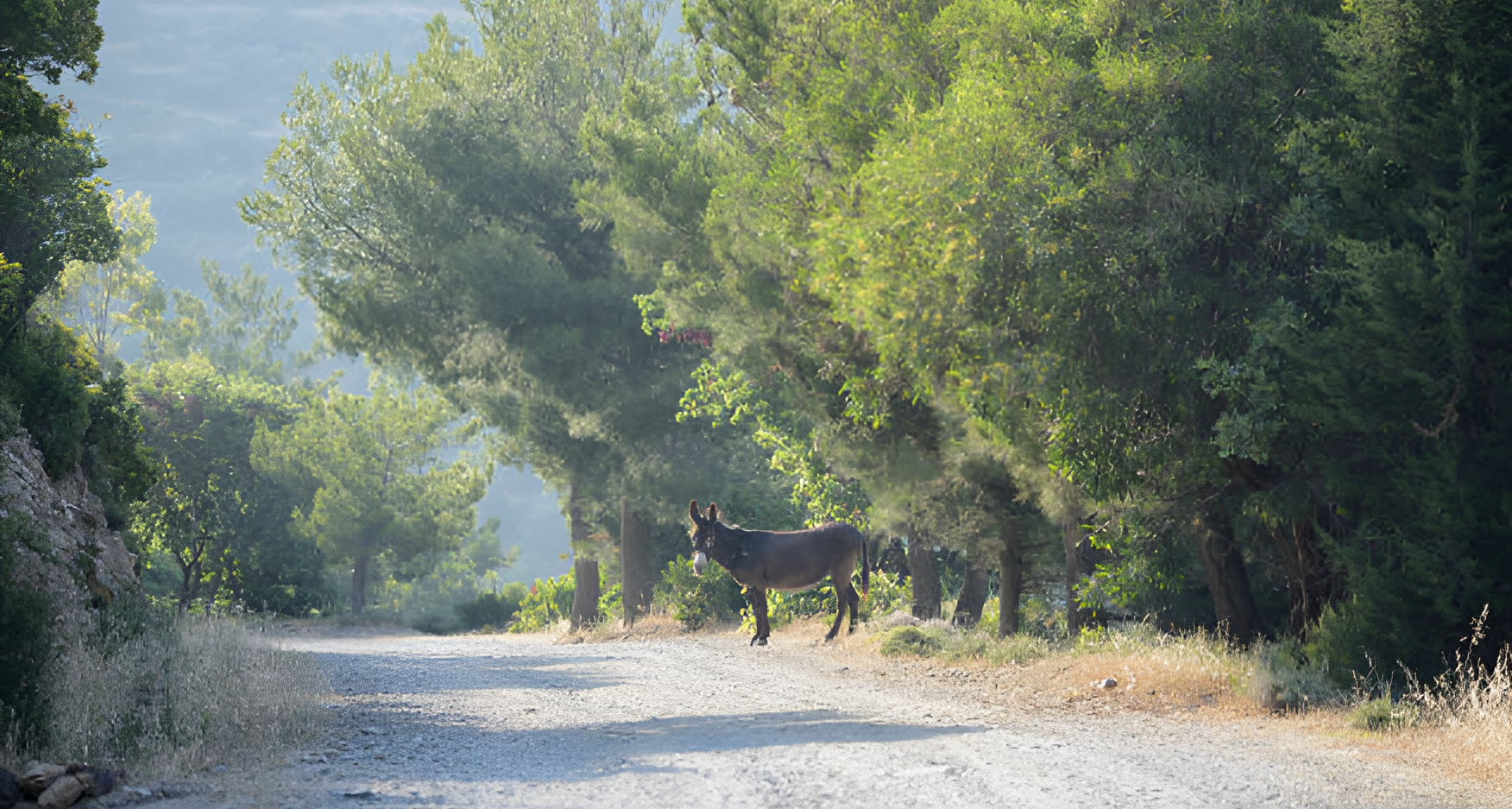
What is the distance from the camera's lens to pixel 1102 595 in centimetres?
1559

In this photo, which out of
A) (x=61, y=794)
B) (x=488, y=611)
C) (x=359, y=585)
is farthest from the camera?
(x=359, y=585)

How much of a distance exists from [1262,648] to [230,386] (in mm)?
47453

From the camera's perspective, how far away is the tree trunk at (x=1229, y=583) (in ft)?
45.8

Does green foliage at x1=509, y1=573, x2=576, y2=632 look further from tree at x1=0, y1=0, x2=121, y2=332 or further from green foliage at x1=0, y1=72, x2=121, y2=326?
tree at x1=0, y1=0, x2=121, y2=332

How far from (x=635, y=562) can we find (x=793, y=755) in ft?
74.3

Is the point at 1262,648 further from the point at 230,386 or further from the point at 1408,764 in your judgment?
the point at 230,386

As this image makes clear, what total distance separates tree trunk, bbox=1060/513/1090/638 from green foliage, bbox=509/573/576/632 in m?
24.1

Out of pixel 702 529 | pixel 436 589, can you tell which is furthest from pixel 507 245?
pixel 436 589

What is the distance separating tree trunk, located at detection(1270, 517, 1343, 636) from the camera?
12688 mm

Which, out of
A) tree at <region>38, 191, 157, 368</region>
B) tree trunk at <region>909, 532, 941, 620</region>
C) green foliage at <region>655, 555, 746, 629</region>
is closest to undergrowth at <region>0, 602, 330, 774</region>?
tree trunk at <region>909, 532, 941, 620</region>

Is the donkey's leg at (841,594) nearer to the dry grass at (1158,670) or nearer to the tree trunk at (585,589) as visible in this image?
the dry grass at (1158,670)

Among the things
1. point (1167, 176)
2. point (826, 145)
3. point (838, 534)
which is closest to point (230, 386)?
point (838, 534)

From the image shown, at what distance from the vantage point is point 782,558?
2173 cm

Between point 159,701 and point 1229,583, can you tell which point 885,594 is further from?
point 159,701
